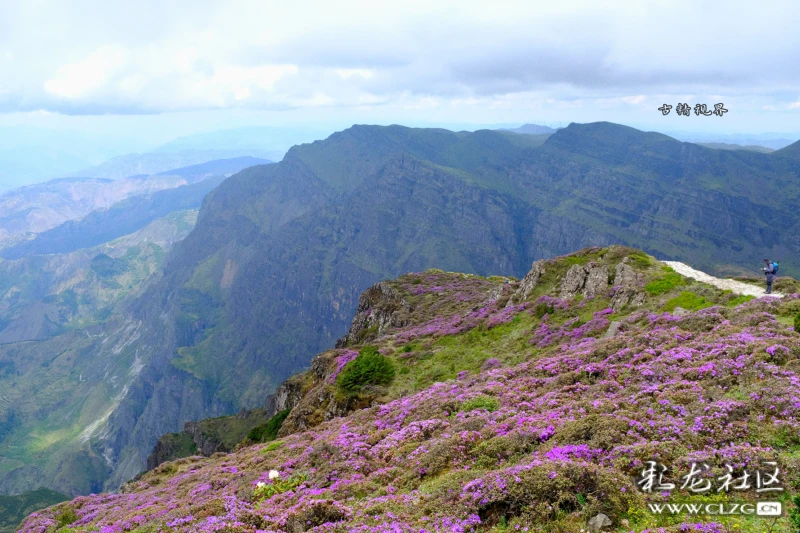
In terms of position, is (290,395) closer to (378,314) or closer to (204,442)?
(378,314)

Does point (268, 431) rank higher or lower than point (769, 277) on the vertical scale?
lower

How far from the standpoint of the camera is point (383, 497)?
17.6 meters

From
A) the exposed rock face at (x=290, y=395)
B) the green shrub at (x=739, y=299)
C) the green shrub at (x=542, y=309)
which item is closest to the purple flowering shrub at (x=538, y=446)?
the green shrub at (x=739, y=299)

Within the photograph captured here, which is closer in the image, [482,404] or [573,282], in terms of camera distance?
[482,404]

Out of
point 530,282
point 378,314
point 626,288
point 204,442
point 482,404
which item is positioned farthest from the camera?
point 204,442

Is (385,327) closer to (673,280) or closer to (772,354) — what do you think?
(673,280)

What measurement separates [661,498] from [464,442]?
843cm

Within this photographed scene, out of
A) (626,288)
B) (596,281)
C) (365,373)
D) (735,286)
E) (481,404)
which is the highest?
(735,286)

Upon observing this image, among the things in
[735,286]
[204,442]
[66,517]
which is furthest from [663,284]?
[204,442]

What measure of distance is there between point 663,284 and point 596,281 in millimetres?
8589

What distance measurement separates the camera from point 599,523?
12.4 meters

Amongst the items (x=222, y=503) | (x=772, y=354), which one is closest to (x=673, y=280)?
(x=772, y=354)

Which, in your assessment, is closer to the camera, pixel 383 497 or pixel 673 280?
pixel 383 497

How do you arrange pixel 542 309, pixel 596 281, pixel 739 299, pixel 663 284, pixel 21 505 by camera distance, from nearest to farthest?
pixel 739 299 < pixel 663 284 < pixel 542 309 < pixel 596 281 < pixel 21 505
